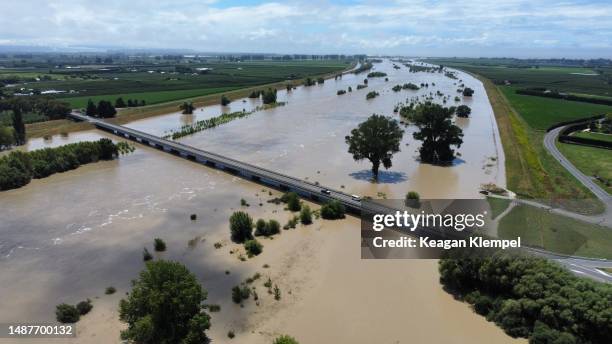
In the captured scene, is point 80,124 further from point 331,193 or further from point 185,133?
point 331,193

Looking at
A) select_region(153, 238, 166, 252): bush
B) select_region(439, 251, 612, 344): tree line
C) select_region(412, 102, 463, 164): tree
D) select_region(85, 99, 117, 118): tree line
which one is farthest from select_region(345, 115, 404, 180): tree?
select_region(85, 99, 117, 118): tree line

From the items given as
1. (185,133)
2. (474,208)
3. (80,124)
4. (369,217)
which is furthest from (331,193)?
(80,124)

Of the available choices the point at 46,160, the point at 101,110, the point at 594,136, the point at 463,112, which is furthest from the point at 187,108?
the point at 594,136

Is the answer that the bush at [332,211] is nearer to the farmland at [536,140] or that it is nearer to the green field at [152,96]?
the farmland at [536,140]

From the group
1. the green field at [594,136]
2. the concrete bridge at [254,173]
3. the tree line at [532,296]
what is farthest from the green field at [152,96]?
the tree line at [532,296]

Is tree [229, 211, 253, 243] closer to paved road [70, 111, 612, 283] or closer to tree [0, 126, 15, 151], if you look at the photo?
paved road [70, 111, 612, 283]

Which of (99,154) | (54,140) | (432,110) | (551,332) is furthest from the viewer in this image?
(54,140)
